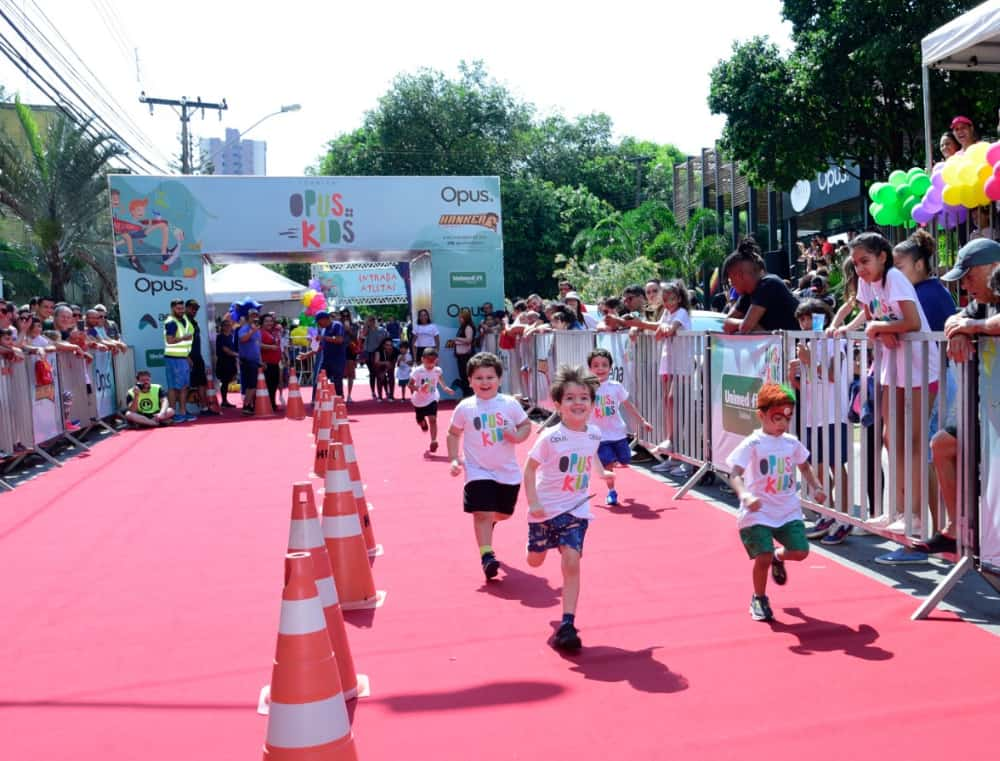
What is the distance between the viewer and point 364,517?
6.47 m

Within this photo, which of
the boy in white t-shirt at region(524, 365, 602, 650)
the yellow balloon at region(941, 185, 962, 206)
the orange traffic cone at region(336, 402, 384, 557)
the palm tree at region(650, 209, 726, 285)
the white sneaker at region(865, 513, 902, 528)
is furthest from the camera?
the palm tree at region(650, 209, 726, 285)

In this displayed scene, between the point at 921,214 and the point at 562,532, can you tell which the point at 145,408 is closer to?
the point at 921,214

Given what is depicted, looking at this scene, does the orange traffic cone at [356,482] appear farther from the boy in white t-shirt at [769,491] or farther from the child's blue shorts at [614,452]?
the boy in white t-shirt at [769,491]

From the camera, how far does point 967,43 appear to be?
9.06m

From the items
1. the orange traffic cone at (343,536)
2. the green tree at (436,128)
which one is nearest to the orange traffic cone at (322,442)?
the orange traffic cone at (343,536)

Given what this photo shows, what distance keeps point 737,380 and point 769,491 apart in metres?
2.80

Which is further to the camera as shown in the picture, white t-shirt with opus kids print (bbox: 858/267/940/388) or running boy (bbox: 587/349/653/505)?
running boy (bbox: 587/349/653/505)

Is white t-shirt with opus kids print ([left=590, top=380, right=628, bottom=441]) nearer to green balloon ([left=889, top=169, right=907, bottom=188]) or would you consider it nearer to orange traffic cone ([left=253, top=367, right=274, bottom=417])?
green balloon ([left=889, top=169, right=907, bottom=188])

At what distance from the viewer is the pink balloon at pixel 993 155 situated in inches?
338

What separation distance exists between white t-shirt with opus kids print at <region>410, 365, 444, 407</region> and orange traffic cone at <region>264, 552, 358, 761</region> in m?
9.08

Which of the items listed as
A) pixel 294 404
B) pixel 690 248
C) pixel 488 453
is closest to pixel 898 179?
pixel 488 453

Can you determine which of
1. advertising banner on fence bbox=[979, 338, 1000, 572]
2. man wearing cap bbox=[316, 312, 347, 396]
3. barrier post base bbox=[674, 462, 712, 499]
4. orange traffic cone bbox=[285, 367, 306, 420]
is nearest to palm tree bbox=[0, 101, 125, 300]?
man wearing cap bbox=[316, 312, 347, 396]

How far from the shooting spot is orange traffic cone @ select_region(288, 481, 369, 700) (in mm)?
3996

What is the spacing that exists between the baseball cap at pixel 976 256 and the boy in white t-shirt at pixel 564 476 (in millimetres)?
2045
